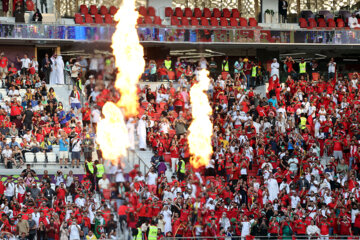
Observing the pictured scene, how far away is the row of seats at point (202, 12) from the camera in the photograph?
5062 centimetres

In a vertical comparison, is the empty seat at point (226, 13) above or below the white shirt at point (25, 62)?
above

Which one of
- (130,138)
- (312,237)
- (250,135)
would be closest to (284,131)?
(250,135)

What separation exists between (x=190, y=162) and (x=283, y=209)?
13.2 feet

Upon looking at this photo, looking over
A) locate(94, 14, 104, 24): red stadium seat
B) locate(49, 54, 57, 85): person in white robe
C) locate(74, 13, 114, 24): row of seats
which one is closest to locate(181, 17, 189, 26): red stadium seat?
locate(74, 13, 114, 24): row of seats

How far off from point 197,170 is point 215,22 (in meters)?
17.9

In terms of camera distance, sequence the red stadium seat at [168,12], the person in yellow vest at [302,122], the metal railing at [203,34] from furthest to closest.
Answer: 1. the red stadium seat at [168,12]
2. the metal railing at [203,34]
3. the person in yellow vest at [302,122]

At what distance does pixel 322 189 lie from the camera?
34500 mm

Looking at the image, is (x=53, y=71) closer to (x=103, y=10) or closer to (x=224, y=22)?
(x=103, y=10)

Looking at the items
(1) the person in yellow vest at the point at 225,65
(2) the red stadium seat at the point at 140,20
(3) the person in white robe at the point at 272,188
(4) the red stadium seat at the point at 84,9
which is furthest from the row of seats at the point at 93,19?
(3) the person in white robe at the point at 272,188

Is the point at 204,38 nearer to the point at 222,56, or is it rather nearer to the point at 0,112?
the point at 222,56

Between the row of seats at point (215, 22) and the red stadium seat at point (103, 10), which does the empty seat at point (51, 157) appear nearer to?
the red stadium seat at point (103, 10)

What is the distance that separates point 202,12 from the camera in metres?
51.5

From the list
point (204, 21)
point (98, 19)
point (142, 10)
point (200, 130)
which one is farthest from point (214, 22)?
point (200, 130)

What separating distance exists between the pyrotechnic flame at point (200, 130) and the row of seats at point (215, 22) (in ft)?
30.6
